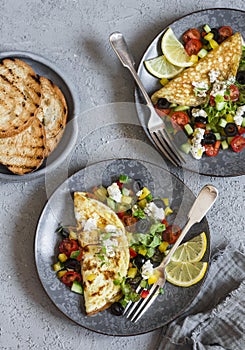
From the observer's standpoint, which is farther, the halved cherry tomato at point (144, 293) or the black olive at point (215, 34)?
the black olive at point (215, 34)

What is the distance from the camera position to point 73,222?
133 inches

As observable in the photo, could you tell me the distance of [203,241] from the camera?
3.32 m

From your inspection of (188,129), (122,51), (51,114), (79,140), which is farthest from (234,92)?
(51,114)

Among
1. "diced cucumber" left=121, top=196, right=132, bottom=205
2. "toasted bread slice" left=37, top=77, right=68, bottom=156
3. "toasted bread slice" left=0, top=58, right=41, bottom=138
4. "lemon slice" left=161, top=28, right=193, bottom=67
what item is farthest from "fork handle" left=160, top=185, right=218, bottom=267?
"toasted bread slice" left=0, top=58, right=41, bottom=138

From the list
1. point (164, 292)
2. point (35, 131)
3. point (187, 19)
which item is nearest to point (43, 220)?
point (35, 131)

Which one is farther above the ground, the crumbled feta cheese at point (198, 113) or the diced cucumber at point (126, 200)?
the crumbled feta cheese at point (198, 113)

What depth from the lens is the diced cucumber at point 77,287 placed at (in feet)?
10.8

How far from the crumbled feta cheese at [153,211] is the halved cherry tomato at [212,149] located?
1.25ft

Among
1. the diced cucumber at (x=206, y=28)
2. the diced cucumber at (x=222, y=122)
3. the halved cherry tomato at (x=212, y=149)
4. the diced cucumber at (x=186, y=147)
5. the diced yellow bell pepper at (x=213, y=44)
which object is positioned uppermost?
the diced cucumber at (x=206, y=28)

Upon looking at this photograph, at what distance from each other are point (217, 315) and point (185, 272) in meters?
0.27

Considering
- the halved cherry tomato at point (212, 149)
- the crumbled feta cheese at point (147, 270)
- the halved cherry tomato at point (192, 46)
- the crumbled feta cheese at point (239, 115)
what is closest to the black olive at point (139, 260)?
the crumbled feta cheese at point (147, 270)

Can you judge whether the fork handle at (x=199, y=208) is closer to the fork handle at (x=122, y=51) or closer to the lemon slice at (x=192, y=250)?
the lemon slice at (x=192, y=250)

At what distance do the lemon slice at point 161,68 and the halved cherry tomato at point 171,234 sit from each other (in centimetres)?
78

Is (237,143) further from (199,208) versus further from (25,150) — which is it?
(25,150)
